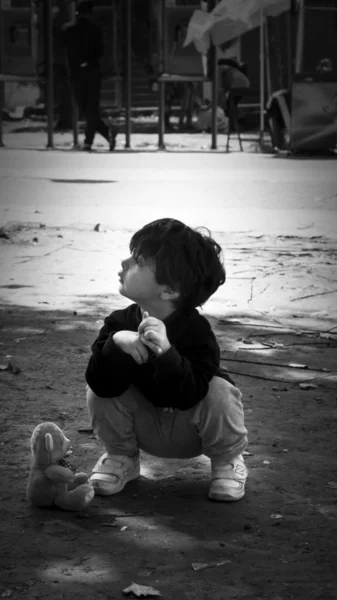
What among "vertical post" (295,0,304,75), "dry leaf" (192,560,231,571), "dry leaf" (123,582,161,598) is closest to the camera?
"dry leaf" (123,582,161,598)

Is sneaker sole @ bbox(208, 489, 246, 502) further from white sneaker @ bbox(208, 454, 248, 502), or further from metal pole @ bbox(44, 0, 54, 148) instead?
metal pole @ bbox(44, 0, 54, 148)

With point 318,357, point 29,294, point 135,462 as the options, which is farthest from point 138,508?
point 29,294

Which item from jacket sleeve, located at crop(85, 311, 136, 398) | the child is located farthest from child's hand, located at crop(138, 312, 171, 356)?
jacket sleeve, located at crop(85, 311, 136, 398)

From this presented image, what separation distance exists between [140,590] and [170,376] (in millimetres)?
614

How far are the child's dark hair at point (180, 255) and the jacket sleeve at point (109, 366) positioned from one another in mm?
211

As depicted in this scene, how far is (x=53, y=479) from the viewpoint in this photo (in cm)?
300

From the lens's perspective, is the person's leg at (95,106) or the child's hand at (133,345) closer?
the child's hand at (133,345)

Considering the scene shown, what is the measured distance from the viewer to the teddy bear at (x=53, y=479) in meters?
3.01

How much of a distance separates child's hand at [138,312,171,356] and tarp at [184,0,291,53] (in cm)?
1377

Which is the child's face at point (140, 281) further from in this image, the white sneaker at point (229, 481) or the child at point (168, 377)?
the white sneaker at point (229, 481)

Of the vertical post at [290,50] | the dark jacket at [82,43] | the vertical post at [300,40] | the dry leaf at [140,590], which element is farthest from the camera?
the dark jacket at [82,43]

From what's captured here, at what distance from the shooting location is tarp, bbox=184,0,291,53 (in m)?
16.1

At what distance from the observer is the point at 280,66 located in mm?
16422

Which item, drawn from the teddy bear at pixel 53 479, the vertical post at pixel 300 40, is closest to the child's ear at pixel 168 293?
the teddy bear at pixel 53 479
